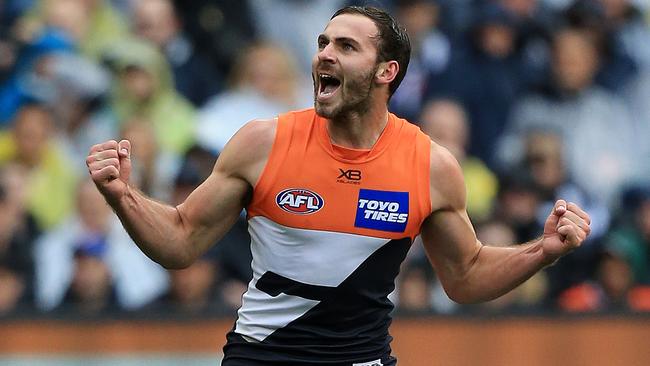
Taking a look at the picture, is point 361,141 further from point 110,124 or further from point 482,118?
point 482,118

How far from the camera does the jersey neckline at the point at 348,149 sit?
574cm

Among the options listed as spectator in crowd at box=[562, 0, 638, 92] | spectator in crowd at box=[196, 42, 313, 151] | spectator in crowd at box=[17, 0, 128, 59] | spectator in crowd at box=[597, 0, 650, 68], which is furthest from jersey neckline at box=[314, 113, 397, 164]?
spectator in crowd at box=[597, 0, 650, 68]

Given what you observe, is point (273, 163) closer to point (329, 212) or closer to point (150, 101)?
point (329, 212)

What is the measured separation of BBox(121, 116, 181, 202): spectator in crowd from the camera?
9.02m

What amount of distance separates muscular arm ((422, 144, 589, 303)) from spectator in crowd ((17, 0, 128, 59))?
4317 millimetres

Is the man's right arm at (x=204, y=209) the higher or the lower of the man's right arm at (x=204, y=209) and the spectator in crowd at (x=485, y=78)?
the lower

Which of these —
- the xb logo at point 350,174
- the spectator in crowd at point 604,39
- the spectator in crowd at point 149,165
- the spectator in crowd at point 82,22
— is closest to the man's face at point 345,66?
the xb logo at point 350,174

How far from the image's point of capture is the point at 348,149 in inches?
227

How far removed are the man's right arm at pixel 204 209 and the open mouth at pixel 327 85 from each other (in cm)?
27

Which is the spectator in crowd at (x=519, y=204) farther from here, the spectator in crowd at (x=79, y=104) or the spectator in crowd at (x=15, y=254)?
the spectator in crowd at (x=15, y=254)

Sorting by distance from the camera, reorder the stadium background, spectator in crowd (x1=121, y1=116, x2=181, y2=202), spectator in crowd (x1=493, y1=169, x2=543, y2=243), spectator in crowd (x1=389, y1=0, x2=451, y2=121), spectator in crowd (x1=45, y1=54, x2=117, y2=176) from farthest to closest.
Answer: spectator in crowd (x1=389, y1=0, x2=451, y2=121) → spectator in crowd (x1=493, y1=169, x2=543, y2=243) → spectator in crowd (x1=45, y1=54, x2=117, y2=176) → spectator in crowd (x1=121, y1=116, x2=181, y2=202) → the stadium background

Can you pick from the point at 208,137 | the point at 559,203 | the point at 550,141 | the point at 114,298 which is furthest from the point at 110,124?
the point at 559,203

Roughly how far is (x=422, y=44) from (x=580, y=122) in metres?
1.41

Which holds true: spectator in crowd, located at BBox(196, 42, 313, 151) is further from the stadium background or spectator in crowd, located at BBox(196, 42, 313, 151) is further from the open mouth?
the open mouth
